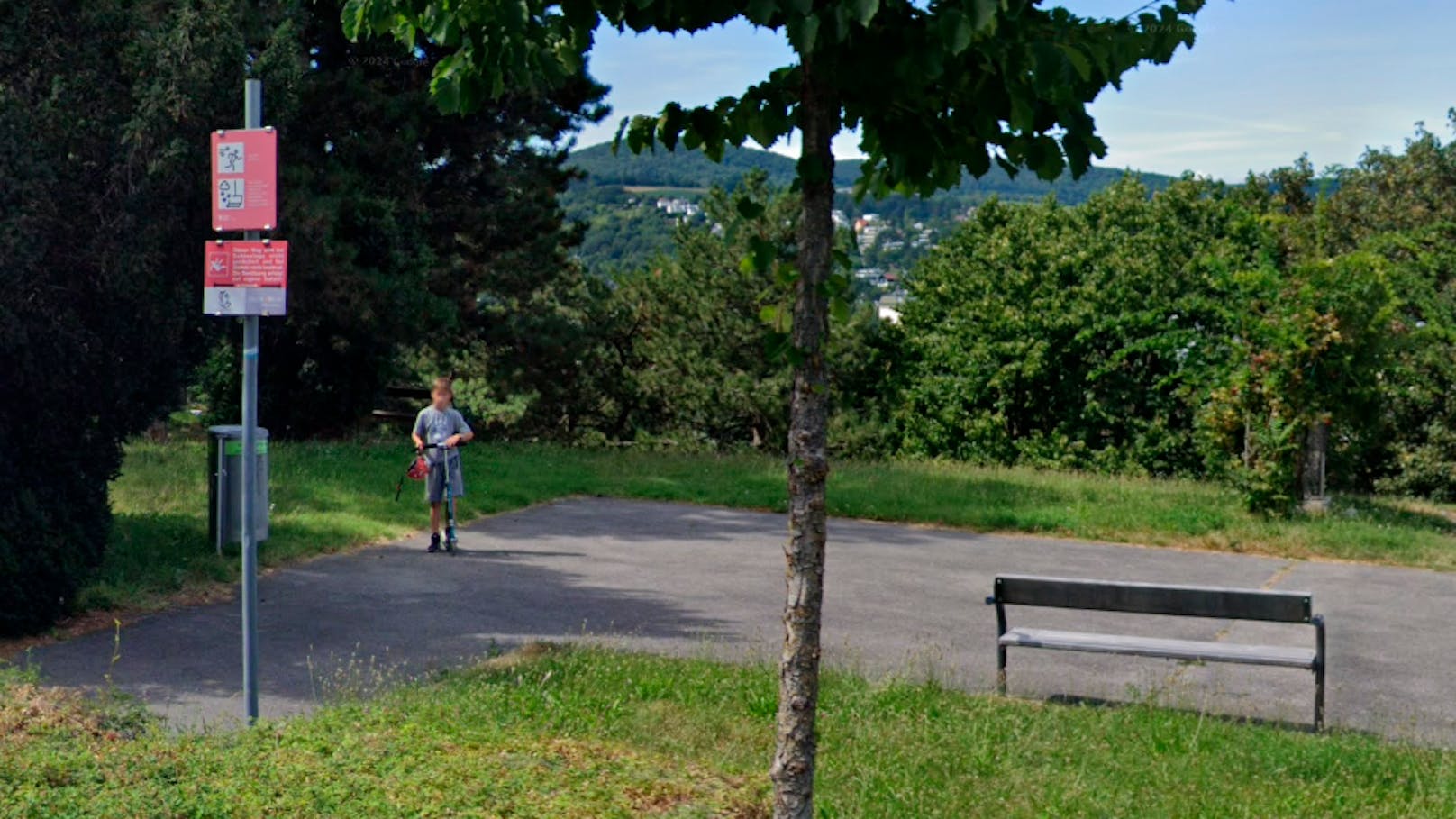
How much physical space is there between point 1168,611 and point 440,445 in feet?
24.6

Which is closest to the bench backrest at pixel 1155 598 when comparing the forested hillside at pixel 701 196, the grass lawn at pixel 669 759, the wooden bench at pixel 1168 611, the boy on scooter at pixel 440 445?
the wooden bench at pixel 1168 611

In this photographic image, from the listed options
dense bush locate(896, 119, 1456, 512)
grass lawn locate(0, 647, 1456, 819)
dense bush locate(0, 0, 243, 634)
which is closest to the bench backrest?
grass lawn locate(0, 647, 1456, 819)

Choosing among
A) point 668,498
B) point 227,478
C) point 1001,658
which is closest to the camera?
point 1001,658

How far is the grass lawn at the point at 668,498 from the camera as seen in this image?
12.4 meters

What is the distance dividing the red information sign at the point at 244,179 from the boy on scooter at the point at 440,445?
6.89 meters

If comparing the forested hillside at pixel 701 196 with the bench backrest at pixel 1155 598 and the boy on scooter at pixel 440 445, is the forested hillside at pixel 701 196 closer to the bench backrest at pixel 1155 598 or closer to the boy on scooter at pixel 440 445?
the bench backrest at pixel 1155 598

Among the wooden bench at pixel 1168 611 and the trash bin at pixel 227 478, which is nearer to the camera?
the wooden bench at pixel 1168 611

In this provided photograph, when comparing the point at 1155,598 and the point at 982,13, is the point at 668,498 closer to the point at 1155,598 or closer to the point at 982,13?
the point at 1155,598

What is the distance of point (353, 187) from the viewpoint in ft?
65.9

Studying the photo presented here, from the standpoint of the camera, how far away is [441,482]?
13.8 meters

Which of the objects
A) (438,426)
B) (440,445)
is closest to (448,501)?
(440,445)

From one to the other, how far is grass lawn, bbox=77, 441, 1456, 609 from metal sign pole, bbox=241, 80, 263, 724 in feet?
12.1

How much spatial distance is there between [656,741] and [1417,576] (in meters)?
9.76

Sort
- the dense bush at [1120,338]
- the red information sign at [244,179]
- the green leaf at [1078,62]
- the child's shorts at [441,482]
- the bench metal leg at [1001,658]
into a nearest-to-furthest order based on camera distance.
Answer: the green leaf at [1078,62] < the red information sign at [244,179] < the bench metal leg at [1001,658] < the child's shorts at [441,482] < the dense bush at [1120,338]
